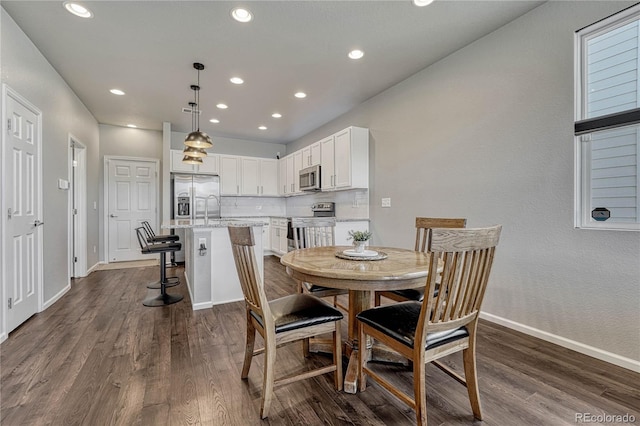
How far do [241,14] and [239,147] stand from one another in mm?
4348

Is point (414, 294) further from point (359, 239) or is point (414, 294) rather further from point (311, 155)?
point (311, 155)

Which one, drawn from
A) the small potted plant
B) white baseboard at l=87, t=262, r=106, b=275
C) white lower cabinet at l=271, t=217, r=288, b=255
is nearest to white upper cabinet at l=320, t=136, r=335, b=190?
white lower cabinet at l=271, t=217, r=288, b=255

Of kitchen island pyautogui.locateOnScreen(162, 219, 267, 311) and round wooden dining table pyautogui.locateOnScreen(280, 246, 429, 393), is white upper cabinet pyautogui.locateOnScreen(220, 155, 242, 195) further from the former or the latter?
round wooden dining table pyautogui.locateOnScreen(280, 246, 429, 393)

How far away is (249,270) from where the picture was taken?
1.47 m

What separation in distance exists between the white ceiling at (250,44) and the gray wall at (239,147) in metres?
1.55

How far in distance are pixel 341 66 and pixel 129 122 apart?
4279 mm

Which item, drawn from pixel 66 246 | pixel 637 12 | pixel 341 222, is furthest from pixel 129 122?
pixel 637 12

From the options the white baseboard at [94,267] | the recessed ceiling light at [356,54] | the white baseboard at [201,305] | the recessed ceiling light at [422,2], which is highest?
the recessed ceiling light at [356,54]

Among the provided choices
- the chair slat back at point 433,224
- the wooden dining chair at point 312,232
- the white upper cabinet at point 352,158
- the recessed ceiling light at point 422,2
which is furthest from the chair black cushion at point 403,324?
the white upper cabinet at point 352,158

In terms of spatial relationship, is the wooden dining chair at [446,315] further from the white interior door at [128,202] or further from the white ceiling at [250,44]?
the white interior door at [128,202]

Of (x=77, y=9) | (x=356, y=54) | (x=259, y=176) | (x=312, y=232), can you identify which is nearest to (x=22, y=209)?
(x=77, y=9)

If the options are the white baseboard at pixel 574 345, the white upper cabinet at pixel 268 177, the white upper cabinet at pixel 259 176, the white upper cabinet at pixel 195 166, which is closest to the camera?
the white baseboard at pixel 574 345

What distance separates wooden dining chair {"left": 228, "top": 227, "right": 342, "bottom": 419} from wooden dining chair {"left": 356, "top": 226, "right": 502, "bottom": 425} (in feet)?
0.93

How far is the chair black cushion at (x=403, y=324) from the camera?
4.30 feet
